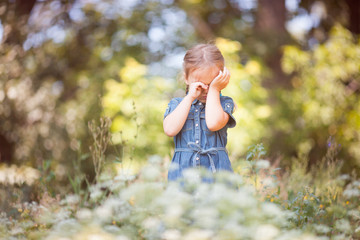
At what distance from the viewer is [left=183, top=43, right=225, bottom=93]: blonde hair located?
213 cm

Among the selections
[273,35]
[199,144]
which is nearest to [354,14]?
[273,35]

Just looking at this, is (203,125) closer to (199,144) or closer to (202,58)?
(199,144)

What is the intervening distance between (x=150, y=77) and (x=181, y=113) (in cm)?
358

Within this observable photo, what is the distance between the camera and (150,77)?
5508mm

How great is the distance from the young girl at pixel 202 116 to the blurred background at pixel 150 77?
2496 mm

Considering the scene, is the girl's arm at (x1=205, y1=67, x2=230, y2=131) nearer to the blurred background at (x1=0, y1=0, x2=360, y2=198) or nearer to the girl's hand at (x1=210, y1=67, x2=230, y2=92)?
the girl's hand at (x1=210, y1=67, x2=230, y2=92)

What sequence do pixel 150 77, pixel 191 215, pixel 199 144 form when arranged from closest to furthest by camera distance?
pixel 191 215, pixel 199 144, pixel 150 77

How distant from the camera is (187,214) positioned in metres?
1.55

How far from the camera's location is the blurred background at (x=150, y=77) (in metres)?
5.05

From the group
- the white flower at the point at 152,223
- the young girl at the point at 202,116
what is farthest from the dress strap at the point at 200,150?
the white flower at the point at 152,223

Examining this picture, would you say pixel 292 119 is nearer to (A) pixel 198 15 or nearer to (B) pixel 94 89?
(A) pixel 198 15

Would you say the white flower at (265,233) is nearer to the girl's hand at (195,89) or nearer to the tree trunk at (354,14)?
the girl's hand at (195,89)

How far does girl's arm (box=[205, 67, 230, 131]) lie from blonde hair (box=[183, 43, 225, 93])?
110mm

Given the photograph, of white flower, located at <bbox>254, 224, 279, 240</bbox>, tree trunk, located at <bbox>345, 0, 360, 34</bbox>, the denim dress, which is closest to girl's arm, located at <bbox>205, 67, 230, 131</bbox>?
the denim dress
